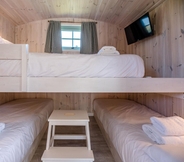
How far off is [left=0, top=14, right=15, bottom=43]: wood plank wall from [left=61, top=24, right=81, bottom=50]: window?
121 cm

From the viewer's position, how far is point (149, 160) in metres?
1.18

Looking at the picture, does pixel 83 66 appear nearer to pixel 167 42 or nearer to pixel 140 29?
pixel 167 42

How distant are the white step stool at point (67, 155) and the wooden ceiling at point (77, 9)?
8.33 feet

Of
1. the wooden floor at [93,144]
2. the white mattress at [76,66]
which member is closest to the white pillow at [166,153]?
the white mattress at [76,66]

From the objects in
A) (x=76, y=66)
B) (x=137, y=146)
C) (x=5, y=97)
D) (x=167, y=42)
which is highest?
(x=167, y=42)

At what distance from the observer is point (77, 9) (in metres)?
3.60

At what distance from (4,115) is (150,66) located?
8.48 feet

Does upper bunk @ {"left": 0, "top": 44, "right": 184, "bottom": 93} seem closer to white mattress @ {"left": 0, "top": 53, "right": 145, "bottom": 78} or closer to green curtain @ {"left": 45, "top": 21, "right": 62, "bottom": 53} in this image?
white mattress @ {"left": 0, "top": 53, "right": 145, "bottom": 78}

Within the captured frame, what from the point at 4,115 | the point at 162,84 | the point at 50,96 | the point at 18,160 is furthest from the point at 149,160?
the point at 50,96

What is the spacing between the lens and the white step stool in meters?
1.71

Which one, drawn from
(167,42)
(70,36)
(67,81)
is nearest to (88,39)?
(70,36)

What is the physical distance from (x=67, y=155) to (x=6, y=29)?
318 centimetres

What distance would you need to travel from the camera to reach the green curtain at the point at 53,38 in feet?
13.3

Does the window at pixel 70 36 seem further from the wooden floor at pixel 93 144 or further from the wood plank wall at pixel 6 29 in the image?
the wooden floor at pixel 93 144
